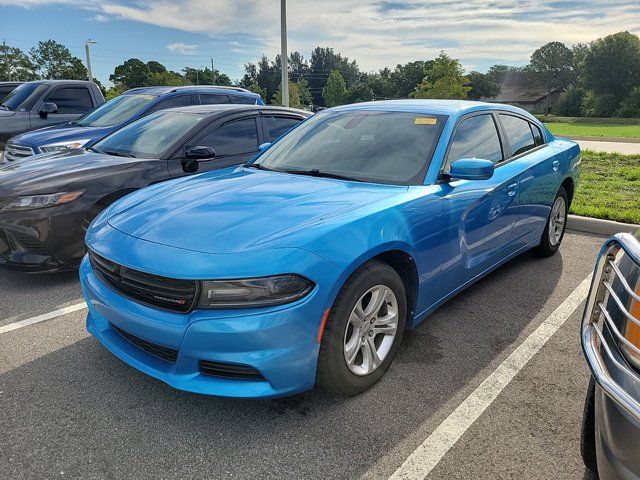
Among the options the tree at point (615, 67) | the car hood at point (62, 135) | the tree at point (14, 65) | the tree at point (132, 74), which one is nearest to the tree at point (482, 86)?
the tree at point (615, 67)

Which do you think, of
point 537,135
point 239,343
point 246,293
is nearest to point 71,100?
point 537,135

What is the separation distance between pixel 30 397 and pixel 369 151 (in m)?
2.52

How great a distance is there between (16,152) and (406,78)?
9949 cm

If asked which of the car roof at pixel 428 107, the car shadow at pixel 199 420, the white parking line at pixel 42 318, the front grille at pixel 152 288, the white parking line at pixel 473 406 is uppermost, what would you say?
the car roof at pixel 428 107

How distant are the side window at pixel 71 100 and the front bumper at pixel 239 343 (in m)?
9.53

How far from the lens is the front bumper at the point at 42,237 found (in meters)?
3.94

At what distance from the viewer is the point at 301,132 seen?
3863 millimetres

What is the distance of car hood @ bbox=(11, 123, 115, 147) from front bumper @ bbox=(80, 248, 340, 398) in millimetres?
5484

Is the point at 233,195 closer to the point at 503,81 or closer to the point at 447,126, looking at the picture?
the point at 447,126

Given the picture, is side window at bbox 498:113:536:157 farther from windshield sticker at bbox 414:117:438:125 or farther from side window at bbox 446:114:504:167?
windshield sticker at bbox 414:117:438:125

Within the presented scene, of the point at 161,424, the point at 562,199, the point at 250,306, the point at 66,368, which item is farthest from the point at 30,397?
the point at 562,199

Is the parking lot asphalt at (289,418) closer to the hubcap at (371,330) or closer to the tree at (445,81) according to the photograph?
the hubcap at (371,330)

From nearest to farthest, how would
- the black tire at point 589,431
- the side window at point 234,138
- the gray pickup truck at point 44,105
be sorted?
the black tire at point 589,431 < the side window at point 234,138 < the gray pickup truck at point 44,105

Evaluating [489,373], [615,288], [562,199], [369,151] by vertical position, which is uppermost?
[369,151]
